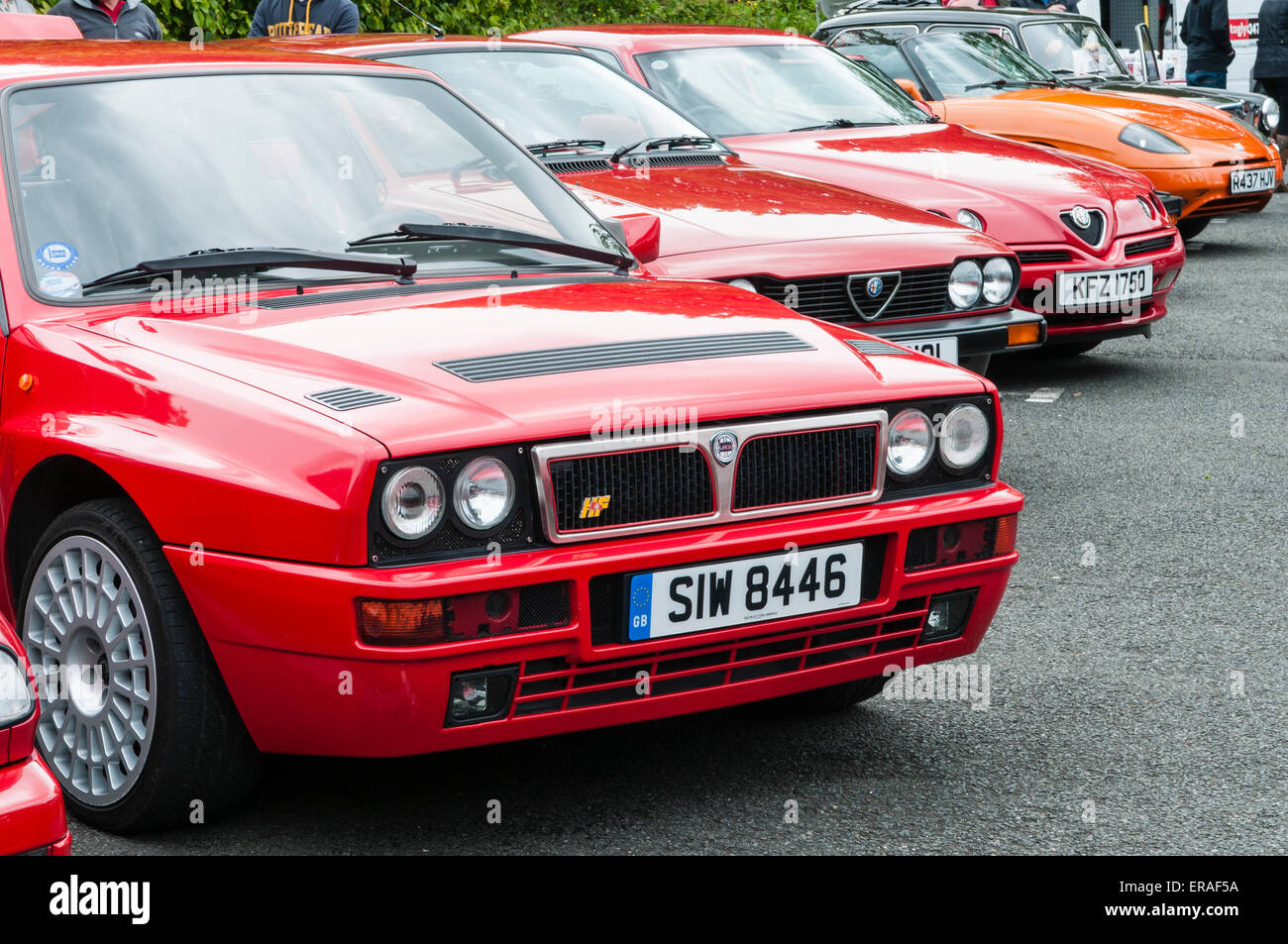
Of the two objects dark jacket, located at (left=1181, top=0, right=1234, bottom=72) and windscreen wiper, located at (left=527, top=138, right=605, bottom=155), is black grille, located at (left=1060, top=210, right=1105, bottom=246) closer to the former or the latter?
windscreen wiper, located at (left=527, top=138, right=605, bottom=155)

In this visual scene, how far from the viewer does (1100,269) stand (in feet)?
25.3

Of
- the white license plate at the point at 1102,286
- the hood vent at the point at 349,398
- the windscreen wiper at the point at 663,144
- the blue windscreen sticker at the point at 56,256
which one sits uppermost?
the blue windscreen sticker at the point at 56,256

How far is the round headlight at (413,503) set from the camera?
2.88 metres

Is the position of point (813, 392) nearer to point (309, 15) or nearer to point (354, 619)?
point (354, 619)

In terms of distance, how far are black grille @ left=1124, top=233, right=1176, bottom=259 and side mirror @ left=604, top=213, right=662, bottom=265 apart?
13.5ft

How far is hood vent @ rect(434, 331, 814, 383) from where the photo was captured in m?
3.18

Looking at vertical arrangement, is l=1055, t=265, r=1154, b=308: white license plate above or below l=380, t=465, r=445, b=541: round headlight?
below

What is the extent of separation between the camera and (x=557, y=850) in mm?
3232

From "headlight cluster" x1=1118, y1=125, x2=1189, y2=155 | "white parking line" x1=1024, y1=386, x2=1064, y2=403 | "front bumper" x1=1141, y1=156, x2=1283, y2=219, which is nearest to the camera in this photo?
"white parking line" x1=1024, y1=386, x2=1064, y2=403

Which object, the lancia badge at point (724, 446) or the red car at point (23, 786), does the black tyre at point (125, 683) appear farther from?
the lancia badge at point (724, 446)

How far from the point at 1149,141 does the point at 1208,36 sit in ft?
22.1

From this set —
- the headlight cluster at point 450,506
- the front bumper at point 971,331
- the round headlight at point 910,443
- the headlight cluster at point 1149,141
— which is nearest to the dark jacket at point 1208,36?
the headlight cluster at point 1149,141

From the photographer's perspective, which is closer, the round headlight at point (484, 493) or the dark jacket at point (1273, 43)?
the round headlight at point (484, 493)

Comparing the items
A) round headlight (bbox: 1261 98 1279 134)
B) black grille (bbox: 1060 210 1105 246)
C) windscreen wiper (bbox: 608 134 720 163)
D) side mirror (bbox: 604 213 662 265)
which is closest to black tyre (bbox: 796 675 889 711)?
side mirror (bbox: 604 213 662 265)
